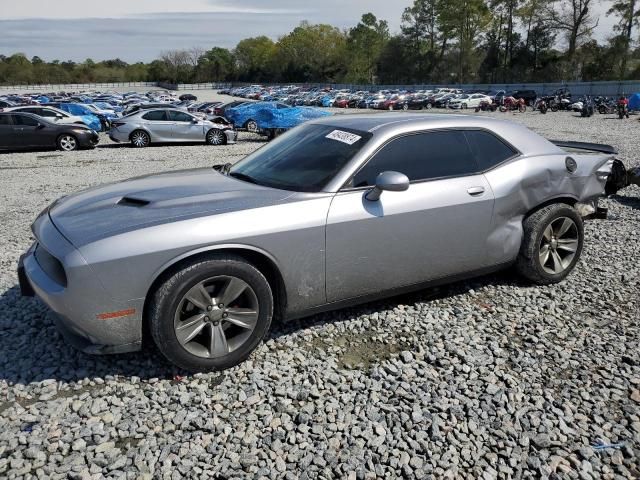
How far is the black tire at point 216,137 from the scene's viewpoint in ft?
57.9

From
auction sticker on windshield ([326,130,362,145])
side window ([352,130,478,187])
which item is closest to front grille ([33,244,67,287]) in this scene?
side window ([352,130,478,187])

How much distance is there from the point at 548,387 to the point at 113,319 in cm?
263

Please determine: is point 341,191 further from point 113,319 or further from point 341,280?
point 113,319

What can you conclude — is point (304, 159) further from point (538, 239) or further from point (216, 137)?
point (216, 137)

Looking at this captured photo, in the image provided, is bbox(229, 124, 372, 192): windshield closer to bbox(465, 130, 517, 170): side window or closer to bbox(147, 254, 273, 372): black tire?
bbox(147, 254, 273, 372): black tire

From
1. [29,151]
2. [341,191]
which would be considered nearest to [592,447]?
[341,191]

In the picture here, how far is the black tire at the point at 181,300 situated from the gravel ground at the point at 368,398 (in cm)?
12

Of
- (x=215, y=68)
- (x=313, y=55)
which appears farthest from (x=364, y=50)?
(x=215, y=68)

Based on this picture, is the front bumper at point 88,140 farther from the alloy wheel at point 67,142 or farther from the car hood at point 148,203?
the car hood at point 148,203

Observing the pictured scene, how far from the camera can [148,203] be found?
10.8ft

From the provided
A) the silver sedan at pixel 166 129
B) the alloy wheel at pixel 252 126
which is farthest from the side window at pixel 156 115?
the alloy wheel at pixel 252 126

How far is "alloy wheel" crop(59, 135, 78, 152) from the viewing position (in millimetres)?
15648

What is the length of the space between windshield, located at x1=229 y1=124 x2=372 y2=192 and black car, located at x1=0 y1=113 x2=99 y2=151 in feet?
44.7

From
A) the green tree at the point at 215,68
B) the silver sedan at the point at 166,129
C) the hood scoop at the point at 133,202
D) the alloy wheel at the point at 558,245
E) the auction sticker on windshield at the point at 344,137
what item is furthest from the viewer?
the green tree at the point at 215,68
